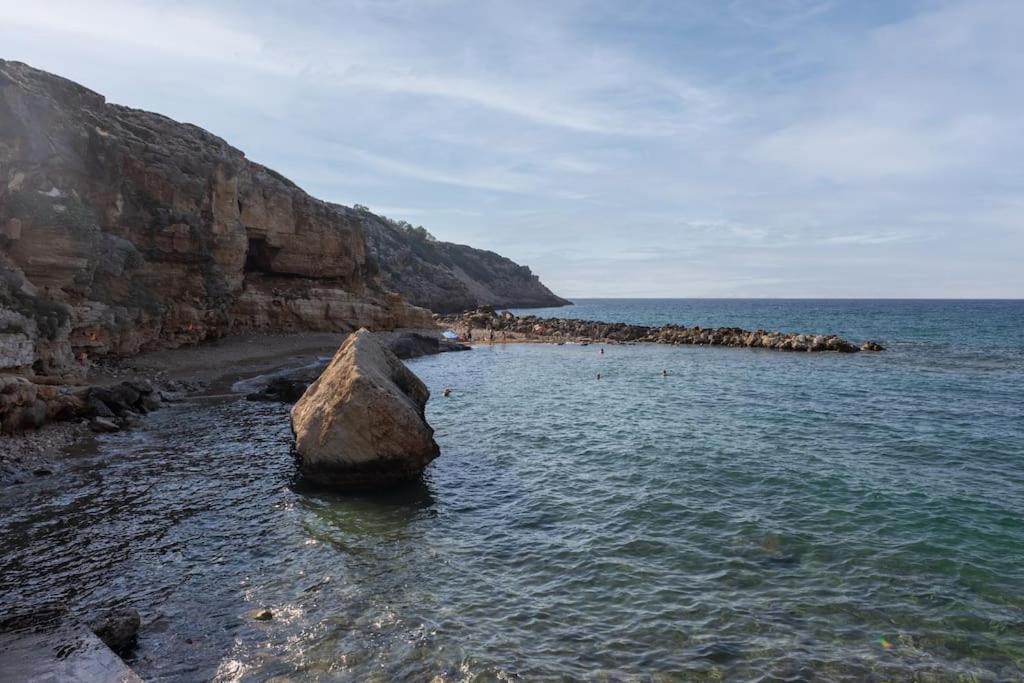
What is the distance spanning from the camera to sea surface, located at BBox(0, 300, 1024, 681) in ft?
29.3

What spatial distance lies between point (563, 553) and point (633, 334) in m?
58.1

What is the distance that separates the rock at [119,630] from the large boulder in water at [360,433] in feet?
22.6

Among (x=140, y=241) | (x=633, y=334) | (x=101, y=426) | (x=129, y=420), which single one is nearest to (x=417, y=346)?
(x=140, y=241)

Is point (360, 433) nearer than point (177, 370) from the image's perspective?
Yes

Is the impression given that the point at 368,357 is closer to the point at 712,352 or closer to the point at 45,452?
the point at 45,452

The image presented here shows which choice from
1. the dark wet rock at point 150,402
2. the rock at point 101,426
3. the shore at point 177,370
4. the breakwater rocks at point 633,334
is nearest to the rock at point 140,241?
the dark wet rock at point 150,402

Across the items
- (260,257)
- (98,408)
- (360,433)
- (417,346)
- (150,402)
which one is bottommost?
(150,402)

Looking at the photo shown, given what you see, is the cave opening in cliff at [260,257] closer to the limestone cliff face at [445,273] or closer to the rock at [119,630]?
the limestone cliff face at [445,273]

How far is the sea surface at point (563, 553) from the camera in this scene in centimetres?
892

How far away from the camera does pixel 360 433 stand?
15.9 metres

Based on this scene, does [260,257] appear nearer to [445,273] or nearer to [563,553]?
[563,553]

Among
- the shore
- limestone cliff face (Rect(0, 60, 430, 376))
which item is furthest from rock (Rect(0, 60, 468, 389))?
the shore

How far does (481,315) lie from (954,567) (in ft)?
239

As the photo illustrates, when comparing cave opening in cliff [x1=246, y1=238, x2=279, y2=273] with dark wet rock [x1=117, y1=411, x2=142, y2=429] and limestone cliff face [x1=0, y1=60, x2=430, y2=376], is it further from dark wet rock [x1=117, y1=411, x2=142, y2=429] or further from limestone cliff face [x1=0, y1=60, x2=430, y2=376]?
dark wet rock [x1=117, y1=411, x2=142, y2=429]
